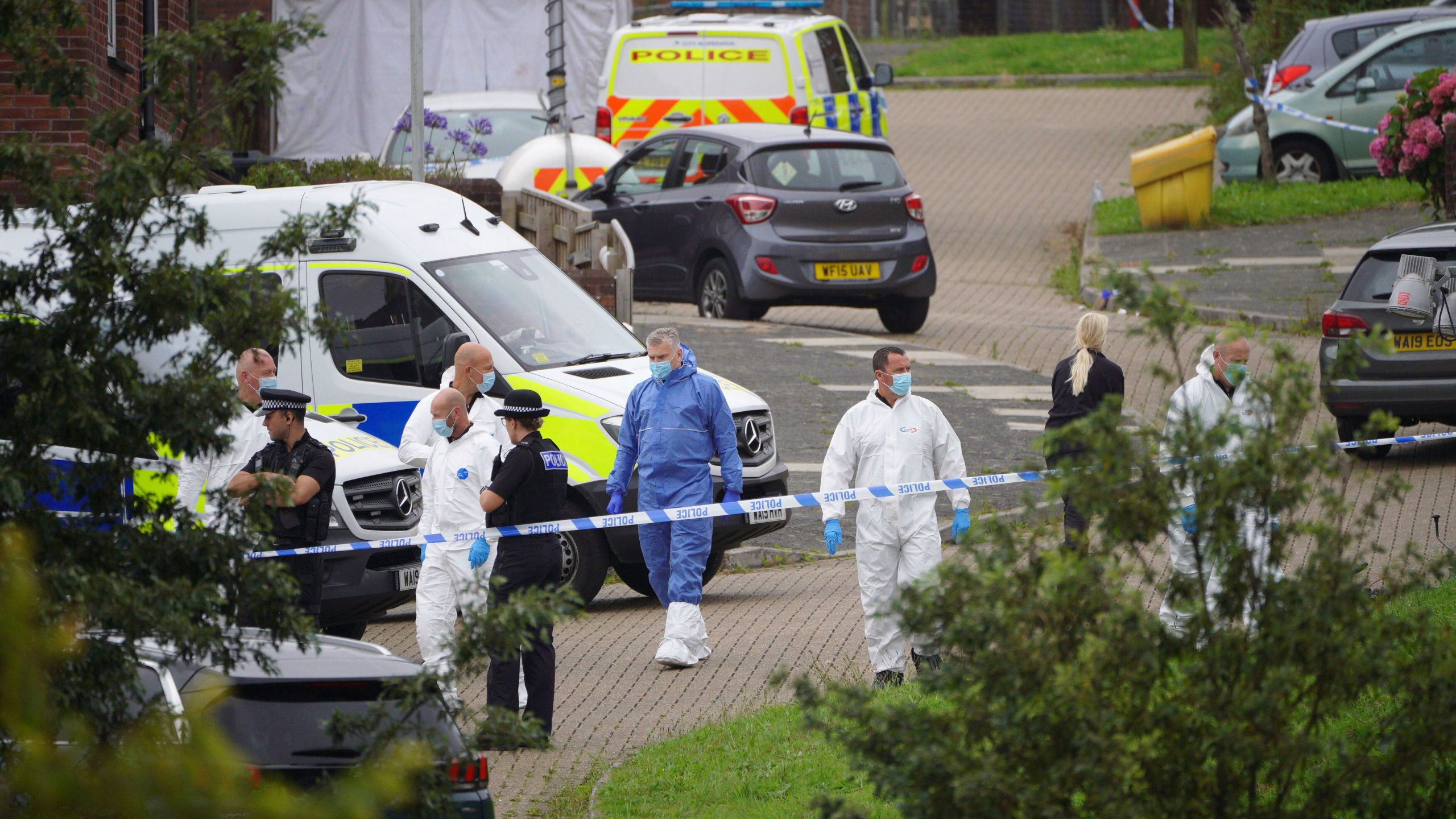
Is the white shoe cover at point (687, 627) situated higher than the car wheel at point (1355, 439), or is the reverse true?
the car wheel at point (1355, 439)

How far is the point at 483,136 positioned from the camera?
67.9ft

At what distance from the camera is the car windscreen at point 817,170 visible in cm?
1731

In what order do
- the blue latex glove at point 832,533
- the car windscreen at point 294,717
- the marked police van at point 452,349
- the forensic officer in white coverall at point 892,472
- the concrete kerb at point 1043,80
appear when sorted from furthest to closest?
the concrete kerb at point 1043,80
the marked police van at point 452,349
the blue latex glove at point 832,533
the forensic officer in white coverall at point 892,472
the car windscreen at point 294,717

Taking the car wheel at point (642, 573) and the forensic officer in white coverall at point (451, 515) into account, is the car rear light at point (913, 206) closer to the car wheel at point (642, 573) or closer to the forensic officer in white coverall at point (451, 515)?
A: the car wheel at point (642, 573)

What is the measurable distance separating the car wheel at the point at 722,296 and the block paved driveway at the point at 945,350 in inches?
26.9

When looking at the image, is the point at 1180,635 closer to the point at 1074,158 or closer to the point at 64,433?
the point at 64,433

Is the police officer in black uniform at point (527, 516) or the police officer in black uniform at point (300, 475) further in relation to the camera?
the police officer in black uniform at point (300, 475)

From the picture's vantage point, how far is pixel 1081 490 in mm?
3738

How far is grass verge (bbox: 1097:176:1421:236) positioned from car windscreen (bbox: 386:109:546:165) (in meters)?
7.78

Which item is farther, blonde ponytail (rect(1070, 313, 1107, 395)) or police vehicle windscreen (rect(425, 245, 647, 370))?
police vehicle windscreen (rect(425, 245, 647, 370))

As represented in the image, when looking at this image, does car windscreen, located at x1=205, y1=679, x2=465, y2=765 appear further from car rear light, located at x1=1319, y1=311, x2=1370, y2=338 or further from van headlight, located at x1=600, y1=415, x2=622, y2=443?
car rear light, located at x1=1319, y1=311, x2=1370, y2=338

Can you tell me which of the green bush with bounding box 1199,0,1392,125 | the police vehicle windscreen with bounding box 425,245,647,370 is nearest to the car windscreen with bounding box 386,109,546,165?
the police vehicle windscreen with bounding box 425,245,647,370

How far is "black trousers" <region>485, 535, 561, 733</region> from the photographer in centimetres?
758

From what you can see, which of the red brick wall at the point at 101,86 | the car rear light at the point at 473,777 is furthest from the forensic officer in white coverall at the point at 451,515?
the red brick wall at the point at 101,86
